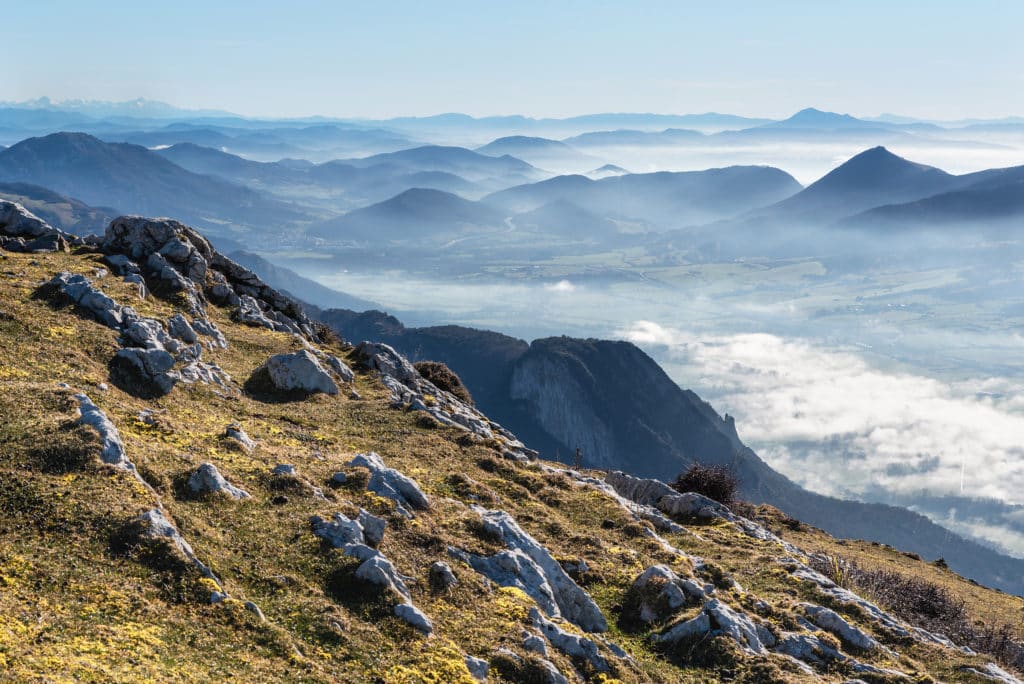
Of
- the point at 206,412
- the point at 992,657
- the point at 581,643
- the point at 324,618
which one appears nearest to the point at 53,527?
the point at 324,618

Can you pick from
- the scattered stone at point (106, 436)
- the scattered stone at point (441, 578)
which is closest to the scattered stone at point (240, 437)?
the scattered stone at point (106, 436)

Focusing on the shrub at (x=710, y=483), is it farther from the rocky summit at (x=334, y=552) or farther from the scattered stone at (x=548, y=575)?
the scattered stone at (x=548, y=575)

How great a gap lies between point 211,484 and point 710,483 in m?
45.6

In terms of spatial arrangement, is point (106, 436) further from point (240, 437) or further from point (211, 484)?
point (240, 437)

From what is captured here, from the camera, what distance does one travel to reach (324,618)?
24750 mm

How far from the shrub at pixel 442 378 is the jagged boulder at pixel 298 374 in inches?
782

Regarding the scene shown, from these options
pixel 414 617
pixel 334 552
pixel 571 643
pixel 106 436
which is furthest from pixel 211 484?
pixel 571 643

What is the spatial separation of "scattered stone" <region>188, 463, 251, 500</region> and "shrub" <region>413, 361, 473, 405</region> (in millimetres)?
39517

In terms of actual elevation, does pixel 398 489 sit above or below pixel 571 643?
above

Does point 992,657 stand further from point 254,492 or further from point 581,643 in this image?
point 254,492

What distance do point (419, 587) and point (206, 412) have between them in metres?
18.6

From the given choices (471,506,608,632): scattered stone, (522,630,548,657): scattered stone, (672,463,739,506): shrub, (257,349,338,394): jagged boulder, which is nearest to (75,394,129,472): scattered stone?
(471,506,608,632): scattered stone

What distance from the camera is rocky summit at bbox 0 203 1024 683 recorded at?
22922mm

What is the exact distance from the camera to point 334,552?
2797 centimetres
